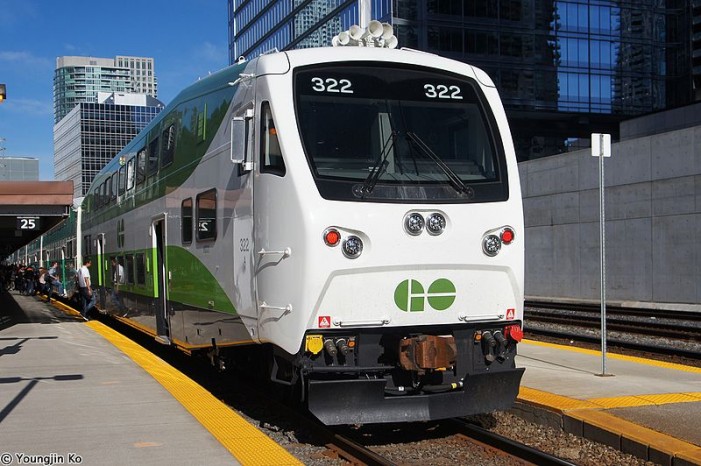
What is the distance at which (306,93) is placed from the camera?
6.75 metres

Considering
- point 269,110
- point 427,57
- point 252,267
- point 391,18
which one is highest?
point 391,18

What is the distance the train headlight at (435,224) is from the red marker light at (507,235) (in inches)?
23.2

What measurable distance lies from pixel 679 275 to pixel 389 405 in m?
18.8

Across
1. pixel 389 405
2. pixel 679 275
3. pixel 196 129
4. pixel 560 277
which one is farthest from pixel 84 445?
pixel 560 277

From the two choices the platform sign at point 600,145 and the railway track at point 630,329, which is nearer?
the platform sign at point 600,145

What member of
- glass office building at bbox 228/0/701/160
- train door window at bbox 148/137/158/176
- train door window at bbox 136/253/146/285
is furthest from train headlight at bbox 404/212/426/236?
glass office building at bbox 228/0/701/160

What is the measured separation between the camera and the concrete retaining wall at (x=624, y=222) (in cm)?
2217

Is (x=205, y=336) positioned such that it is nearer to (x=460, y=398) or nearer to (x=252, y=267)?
(x=252, y=267)

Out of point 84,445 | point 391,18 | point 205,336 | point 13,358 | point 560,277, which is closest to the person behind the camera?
point 84,445

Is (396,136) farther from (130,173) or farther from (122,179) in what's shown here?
(122,179)

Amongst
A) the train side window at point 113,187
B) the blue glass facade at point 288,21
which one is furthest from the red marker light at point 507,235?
the blue glass facade at point 288,21

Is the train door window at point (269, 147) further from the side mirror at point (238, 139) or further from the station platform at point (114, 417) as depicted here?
the station platform at point (114, 417)

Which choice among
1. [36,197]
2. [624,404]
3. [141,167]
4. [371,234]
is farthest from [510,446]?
[36,197]

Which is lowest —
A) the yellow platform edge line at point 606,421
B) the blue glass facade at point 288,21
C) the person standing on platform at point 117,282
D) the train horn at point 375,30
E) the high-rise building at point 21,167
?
the yellow platform edge line at point 606,421
